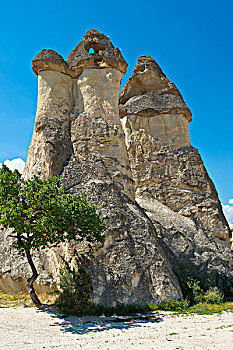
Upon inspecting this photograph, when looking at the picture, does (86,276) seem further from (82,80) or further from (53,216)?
(82,80)

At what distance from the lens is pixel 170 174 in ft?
65.1

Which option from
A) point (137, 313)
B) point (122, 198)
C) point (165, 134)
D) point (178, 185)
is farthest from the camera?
point (165, 134)

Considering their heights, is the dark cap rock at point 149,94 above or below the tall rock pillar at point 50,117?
above

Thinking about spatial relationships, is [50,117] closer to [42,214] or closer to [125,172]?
[125,172]

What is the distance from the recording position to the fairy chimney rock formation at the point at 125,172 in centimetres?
1139

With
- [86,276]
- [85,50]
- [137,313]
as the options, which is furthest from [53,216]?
[85,50]

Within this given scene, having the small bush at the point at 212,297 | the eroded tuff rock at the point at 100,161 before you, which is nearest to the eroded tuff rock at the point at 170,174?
A: the small bush at the point at 212,297

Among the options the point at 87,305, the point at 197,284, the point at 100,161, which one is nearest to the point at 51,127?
the point at 100,161

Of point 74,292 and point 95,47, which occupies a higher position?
point 95,47

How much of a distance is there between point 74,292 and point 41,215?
8.92ft

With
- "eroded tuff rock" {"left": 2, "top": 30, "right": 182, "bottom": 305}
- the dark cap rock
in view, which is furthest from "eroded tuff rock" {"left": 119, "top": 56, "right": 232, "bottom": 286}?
"eroded tuff rock" {"left": 2, "top": 30, "right": 182, "bottom": 305}

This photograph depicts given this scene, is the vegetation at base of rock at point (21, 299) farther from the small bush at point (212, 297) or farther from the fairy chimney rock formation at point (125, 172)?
the small bush at point (212, 297)

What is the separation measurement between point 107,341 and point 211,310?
4.66 m

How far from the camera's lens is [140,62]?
23125mm
